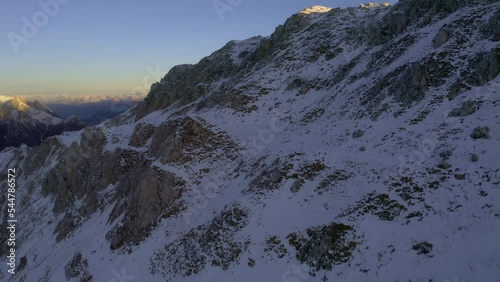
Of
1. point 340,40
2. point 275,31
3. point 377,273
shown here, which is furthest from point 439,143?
point 275,31

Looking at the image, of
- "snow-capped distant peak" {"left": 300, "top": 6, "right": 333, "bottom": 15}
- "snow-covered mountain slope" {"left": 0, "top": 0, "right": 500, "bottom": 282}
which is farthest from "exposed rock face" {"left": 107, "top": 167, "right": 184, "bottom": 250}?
"snow-capped distant peak" {"left": 300, "top": 6, "right": 333, "bottom": 15}

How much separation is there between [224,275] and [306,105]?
88.0 ft

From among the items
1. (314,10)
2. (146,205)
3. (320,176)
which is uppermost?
(314,10)

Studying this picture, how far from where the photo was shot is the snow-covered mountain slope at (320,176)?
768 inches

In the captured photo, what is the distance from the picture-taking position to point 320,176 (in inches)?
1062

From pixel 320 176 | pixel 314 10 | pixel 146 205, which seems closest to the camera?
pixel 320 176

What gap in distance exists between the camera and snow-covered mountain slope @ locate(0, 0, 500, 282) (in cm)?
1950

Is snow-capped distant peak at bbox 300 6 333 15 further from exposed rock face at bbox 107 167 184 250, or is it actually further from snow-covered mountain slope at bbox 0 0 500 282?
exposed rock face at bbox 107 167 184 250

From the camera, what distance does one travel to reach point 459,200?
63.7ft

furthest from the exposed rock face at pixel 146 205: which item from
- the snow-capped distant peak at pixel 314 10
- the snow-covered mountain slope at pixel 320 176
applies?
the snow-capped distant peak at pixel 314 10

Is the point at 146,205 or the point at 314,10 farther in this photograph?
the point at 314,10

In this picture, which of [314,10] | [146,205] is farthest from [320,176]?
[314,10]

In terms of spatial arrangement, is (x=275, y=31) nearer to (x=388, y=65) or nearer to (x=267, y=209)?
(x=388, y=65)

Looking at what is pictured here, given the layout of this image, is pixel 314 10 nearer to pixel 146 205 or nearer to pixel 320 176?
pixel 320 176
